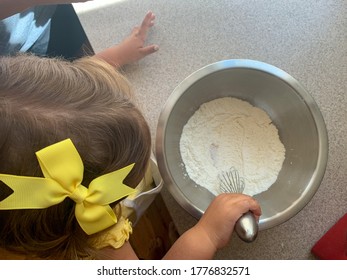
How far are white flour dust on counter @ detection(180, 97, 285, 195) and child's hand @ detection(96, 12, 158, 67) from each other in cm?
16

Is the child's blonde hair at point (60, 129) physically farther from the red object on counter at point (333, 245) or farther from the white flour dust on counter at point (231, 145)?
the red object on counter at point (333, 245)

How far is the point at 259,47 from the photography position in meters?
0.77

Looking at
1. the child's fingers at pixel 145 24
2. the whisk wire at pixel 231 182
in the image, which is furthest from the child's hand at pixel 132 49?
the whisk wire at pixel 231 182

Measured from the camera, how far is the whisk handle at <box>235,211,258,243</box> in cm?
55

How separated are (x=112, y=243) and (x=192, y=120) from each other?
10.3 inches

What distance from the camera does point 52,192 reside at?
42cm

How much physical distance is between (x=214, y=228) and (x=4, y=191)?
0.30 metres

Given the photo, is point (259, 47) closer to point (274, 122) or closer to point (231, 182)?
point (274, 122)

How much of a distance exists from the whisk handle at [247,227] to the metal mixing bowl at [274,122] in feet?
0.17

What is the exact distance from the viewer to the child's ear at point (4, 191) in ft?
1.46

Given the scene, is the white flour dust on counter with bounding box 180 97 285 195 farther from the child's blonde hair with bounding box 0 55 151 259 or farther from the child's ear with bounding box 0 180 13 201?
the child's ear with bounding box 0 180 13 201

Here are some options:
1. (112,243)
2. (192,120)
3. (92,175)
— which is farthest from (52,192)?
(192,120)

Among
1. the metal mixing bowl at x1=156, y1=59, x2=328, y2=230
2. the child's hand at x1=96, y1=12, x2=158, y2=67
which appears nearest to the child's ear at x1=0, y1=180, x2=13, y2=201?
the metal mixing bowl at x1=156, y1=59, x2=328, y2=230

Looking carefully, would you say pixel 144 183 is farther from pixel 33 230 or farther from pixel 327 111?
pixel 327 111
